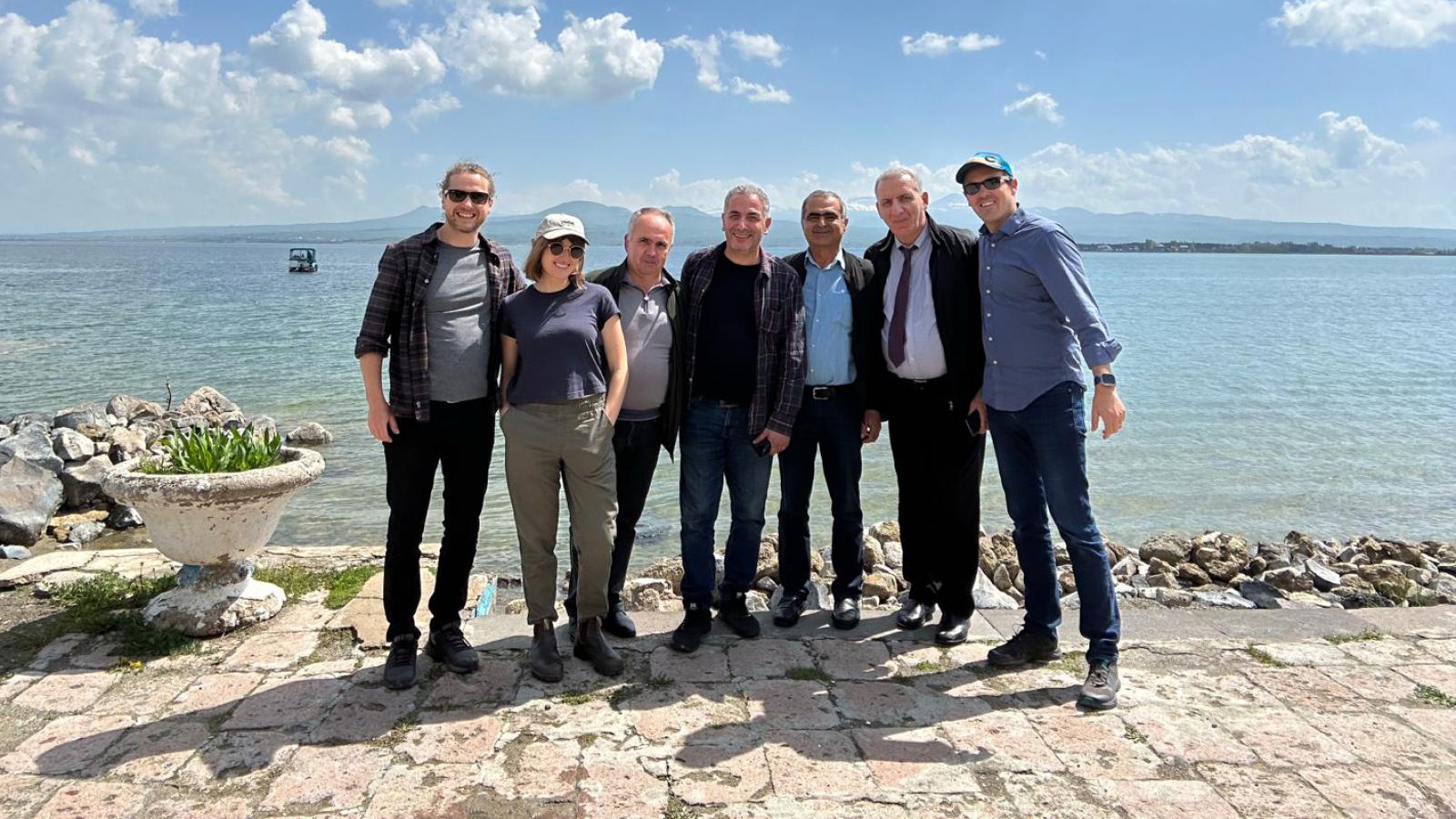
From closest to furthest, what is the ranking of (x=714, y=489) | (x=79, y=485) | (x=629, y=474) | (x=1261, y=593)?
(x=629, y=474), (x=714, y=489), (x=1261, y=593), (x=79, y=485)

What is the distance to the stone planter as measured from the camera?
168 inches

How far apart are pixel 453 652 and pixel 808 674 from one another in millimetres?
1659

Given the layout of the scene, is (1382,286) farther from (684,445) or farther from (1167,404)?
(684,445)

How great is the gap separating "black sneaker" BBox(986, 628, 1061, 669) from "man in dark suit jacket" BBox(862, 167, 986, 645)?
0.29 m

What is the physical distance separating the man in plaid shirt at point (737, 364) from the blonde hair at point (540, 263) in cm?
58

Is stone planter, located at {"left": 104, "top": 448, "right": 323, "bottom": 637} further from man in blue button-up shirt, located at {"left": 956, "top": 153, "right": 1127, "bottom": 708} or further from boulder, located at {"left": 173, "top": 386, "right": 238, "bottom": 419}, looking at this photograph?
boulder, located at {"left": 173, "top": 386, "right": 238, "bottom": 419}

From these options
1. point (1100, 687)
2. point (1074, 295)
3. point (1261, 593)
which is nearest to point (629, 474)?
point (1074, 295)

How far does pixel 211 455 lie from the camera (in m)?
4.62

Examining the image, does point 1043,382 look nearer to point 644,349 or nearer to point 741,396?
point 741,396

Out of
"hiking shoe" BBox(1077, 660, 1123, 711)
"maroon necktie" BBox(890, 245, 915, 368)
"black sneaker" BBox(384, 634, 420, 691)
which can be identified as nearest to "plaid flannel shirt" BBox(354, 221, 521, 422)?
"black sneaker" BBox(384, 634, 420, 691)

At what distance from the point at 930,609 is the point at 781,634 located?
843 mm

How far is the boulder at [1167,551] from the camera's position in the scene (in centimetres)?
796

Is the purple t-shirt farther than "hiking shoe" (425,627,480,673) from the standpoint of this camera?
No

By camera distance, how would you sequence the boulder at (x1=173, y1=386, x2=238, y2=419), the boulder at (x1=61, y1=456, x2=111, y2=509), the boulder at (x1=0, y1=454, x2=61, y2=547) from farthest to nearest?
1. the boulder at (x1=173, y1=386, x2=238, y2=419)
2. the boulder at (x1=61, y1=456, x2=111, y2=509)
3. the boulder at (x1=0, y1=454, x2=61, y2=547)
